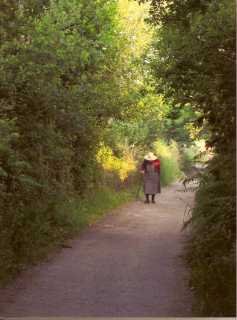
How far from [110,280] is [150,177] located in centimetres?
1190

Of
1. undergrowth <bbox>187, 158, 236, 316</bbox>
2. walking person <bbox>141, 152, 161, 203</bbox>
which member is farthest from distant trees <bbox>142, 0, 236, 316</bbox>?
walking person <bbox>141, 152, 161, 203</bbox>

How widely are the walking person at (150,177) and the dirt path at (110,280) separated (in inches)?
237

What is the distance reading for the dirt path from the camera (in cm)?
827

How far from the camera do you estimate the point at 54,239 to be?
13.2 metres

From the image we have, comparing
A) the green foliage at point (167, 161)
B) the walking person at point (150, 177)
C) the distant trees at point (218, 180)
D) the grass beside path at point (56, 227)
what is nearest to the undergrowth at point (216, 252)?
the distant trees at point (218, 180)

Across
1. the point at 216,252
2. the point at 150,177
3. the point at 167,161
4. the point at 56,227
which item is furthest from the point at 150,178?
the point at 216,252

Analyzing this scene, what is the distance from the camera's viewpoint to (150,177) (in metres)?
21.7

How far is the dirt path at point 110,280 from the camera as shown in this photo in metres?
8.27

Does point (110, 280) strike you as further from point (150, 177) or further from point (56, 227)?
point (150, 177)

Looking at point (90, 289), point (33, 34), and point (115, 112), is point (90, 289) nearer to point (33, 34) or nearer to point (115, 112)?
point (33, 34)

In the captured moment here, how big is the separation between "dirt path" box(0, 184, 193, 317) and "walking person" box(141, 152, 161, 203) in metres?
6.01

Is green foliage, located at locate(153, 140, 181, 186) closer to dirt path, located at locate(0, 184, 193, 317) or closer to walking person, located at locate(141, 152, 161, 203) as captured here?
walking person, located at locate(141, 152, 161, 203)

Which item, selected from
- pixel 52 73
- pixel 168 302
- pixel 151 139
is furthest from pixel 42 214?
pixel 151 139

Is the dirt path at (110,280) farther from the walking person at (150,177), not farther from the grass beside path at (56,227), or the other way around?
the walking person at (150,177)
